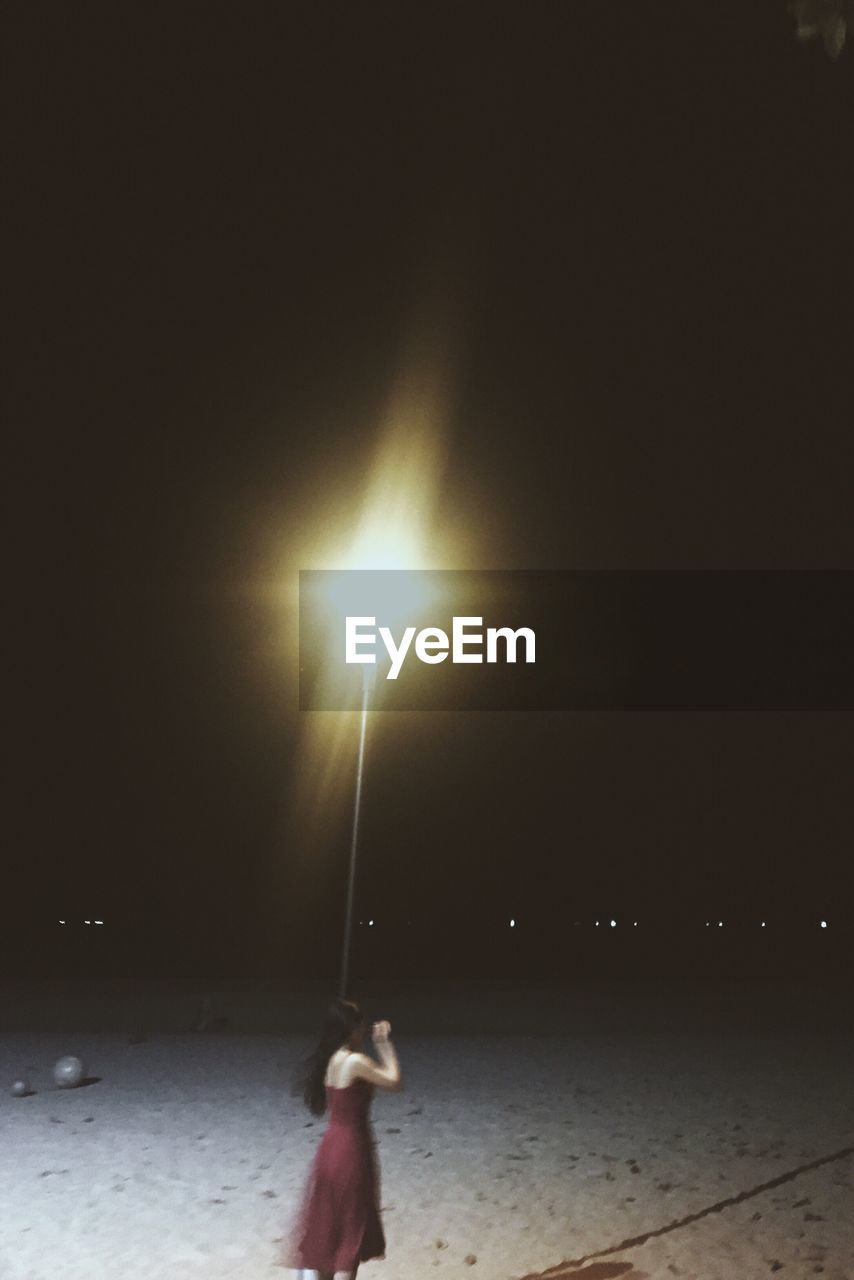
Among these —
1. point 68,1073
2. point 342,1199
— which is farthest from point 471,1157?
point 68,1073

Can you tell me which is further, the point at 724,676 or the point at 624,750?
the point at 624,750

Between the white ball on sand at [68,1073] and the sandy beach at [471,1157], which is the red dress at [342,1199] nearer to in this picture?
the sandy beach at [471,1157]

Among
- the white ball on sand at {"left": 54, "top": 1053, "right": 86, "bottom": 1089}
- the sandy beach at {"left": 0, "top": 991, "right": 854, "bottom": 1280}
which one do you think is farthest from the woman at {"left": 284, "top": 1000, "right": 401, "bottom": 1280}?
the white ball on sand at {"left": 54, "top": 1053, "right": 86, "bottom": 1089}

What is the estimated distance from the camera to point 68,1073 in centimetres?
1200

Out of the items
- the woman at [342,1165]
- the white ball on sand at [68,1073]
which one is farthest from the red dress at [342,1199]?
the white ball on sand at [68,1073]

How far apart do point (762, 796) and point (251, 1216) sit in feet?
110

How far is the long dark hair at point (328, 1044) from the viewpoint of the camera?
A: 18.5 ft

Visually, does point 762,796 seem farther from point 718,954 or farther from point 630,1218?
point 630,1218

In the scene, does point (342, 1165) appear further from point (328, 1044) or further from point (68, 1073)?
point (68, 1073)

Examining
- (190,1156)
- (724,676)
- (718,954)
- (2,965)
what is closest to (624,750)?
(724,676)

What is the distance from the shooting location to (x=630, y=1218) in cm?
776

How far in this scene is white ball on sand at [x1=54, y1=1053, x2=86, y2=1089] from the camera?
1199cm

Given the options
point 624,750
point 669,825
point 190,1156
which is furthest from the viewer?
point 624,750

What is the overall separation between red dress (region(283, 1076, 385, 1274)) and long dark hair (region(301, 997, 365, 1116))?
5cm
